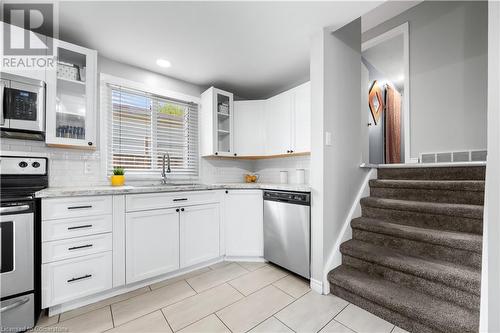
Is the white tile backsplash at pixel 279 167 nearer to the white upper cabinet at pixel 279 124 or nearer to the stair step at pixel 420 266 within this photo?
the white upper cabinet at pixel 279 124

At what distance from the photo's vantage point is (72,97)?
211cm

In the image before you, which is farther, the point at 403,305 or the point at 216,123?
the point at 216,123

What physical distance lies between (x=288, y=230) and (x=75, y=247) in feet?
6.12

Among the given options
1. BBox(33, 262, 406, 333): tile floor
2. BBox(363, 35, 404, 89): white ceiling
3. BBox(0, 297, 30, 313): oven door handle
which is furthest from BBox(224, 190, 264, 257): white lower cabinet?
BBox(363, 35, 404, 89): white ceiling

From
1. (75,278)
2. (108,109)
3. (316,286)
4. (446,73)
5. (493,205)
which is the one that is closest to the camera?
(493,205)

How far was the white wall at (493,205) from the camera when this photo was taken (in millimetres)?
1064

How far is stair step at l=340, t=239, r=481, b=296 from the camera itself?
1.39 meters

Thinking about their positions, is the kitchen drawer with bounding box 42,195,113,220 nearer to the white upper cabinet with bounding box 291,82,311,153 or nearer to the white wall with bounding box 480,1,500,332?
the white upper cabinet with bounding box 291,82,311,153

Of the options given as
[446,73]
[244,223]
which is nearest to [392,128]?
[446,73]

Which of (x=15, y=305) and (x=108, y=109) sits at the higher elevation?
(x=108, y=109)

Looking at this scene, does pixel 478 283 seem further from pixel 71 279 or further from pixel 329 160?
pixel 71 279

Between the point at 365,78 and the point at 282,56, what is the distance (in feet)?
3.65

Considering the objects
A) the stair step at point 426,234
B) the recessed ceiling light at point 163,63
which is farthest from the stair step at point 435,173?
the recessed ceiling light at point 163,63

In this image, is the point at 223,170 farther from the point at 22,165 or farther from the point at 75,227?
the point at 22,165
